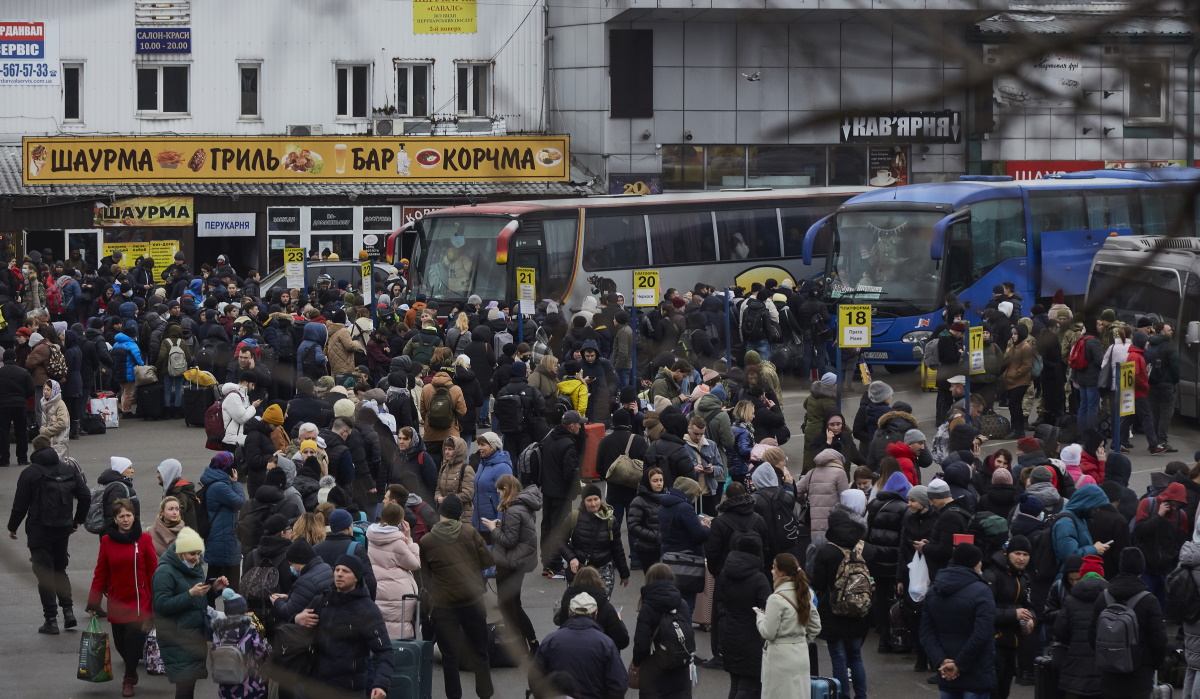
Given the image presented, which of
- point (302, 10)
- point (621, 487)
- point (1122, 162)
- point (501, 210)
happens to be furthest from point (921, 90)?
point (501, 210)

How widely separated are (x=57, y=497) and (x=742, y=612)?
493 centimetres

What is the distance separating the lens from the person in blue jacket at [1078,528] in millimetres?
8930

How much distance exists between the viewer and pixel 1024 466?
10148 millimetres

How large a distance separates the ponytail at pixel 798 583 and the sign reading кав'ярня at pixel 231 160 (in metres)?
22.6

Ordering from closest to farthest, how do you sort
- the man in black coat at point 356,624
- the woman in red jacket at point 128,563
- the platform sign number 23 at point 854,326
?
the man in black coat at point 356,624 < the woman in red jacket at point 128,563 < the platform sign number 23 at point 854,326

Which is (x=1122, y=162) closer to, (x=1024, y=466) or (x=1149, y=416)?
(x=1024, y=466)

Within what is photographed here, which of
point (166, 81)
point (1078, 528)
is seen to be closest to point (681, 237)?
point (1078, 528)

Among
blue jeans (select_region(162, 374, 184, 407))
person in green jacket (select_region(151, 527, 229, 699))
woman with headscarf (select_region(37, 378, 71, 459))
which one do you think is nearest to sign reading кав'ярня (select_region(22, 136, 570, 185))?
blue jeans (select_region(162, 374, 184, 407))

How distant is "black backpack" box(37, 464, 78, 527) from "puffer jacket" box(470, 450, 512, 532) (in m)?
2.80

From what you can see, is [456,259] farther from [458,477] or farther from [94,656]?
[94,656]

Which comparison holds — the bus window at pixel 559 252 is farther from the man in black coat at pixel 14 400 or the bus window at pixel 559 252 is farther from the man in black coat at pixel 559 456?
the man in black coat at pixel 559 456

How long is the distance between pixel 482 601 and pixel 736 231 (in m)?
24.1

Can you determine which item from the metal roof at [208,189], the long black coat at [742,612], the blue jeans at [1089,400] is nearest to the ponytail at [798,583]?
the long black coat at [742,612]

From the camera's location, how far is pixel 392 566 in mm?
8719
